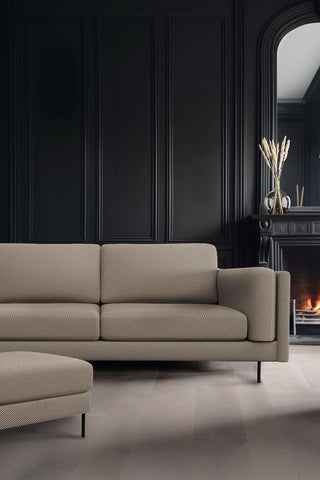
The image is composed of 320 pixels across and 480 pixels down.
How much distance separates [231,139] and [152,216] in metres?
1.02

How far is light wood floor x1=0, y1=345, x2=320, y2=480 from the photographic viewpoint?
1971mm

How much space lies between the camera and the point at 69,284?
397 cm

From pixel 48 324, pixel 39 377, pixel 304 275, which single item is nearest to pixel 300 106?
pixel 304 275

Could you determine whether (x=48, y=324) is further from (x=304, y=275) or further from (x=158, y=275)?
(x=304, y=275)

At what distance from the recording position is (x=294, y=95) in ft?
18.7

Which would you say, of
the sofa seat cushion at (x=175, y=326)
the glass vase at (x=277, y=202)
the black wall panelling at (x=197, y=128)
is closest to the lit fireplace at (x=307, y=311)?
the glass vase at (x=277, y=202)

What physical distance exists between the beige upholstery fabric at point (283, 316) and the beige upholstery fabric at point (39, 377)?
1.40m

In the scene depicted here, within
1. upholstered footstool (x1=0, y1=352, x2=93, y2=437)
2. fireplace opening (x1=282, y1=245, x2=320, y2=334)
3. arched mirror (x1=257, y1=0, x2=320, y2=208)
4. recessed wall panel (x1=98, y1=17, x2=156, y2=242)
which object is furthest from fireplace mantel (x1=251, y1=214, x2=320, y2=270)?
upholstered footstool (x1=0, y1=352, x2=93, y2=437)

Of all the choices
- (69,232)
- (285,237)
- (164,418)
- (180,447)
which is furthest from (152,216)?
(180,447)

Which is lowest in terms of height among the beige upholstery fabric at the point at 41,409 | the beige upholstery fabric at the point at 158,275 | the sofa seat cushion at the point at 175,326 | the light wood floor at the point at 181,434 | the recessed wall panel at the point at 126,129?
the light wood floor at the point at 181,434

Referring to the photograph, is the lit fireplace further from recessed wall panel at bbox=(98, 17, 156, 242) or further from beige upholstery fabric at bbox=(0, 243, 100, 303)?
beige upholstery fabric at bbox=(0, 243, 100, 303)

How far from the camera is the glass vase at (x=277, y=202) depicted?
5.32m

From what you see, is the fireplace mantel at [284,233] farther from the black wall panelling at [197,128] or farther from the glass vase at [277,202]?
the black wall panelling at [197,128]

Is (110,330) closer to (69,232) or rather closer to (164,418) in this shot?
(164,418)
